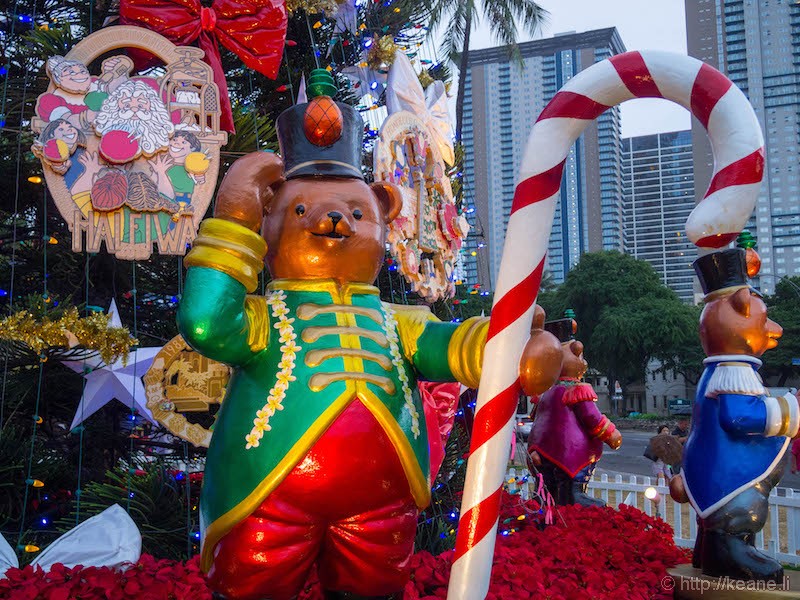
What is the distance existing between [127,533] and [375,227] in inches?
80.1

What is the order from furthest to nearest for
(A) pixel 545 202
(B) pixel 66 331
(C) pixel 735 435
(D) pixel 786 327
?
1. (D) pixel 786 327
2. (B) pixel 66 331
3. (C) pixel 735 435
4. (A) pixel 545 202

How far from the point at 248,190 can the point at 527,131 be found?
35080 mm

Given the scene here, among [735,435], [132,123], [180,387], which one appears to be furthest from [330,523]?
[132,123]

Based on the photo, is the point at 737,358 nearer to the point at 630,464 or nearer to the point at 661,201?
the point at 630,464

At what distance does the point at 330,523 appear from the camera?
216cm

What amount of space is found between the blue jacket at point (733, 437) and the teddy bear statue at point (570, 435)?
1561mm

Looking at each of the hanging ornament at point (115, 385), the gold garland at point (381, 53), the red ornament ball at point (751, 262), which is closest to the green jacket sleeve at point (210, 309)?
the hanging ornament at point (115, 385)

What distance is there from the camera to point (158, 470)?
421 cm

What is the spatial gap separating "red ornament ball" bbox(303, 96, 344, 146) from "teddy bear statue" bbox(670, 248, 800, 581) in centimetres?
220

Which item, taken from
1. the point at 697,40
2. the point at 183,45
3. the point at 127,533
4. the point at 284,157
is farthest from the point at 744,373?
the point at 697,40

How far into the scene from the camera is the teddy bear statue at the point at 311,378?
2.08 m

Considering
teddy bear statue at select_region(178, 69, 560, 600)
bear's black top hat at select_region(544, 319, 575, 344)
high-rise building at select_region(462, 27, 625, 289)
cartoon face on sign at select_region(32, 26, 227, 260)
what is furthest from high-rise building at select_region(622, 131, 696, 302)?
teddy bear statue at select_region(178, 69, 560, 600)

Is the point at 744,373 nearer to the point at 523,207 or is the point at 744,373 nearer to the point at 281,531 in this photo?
the point at 523,207

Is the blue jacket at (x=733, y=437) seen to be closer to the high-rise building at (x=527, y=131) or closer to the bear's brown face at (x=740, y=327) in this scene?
the bear's brown face at (x=740, y=327)
